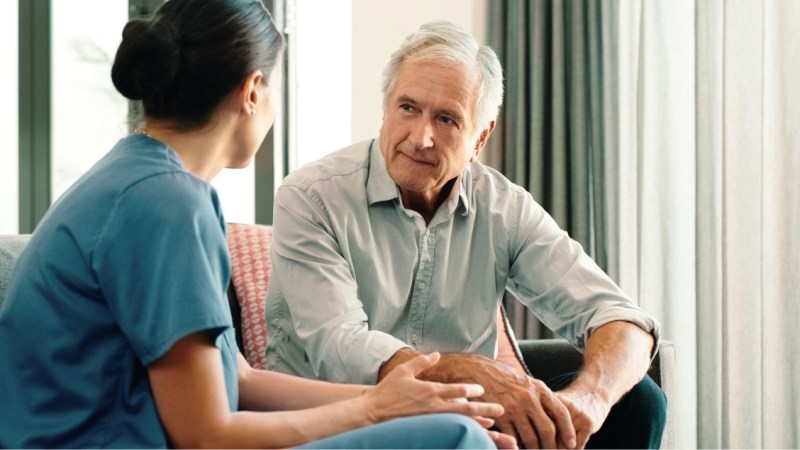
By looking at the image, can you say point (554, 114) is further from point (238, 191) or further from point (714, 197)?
point (238, 191)

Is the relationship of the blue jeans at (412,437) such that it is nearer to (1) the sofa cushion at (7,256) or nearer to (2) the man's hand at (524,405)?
(2) the man's hand at (524,405)

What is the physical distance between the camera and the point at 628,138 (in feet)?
8.52

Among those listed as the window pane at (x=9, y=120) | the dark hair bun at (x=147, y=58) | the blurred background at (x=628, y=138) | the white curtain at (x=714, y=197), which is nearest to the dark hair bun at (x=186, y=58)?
the dark hair bun at (x=147, y=58)

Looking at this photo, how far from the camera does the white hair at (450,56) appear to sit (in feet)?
4.81

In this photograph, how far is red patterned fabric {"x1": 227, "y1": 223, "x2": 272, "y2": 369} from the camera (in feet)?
5.63

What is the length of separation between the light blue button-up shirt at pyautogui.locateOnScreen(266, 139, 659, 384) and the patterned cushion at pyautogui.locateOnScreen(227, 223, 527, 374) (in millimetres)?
198

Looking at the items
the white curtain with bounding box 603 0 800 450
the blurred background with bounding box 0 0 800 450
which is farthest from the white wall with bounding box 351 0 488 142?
the white curtain with bounding box 603 0 800 450

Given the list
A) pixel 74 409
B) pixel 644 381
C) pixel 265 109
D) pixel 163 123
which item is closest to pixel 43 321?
pixel 74 409

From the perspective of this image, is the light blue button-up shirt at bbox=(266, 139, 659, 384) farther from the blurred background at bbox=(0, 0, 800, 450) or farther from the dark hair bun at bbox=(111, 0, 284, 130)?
the blurred background at bbox=(0, 0, 800, 450)

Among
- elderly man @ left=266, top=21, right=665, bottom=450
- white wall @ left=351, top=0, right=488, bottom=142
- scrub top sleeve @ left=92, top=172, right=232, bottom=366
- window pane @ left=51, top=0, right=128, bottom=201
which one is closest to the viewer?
scrub top sleeve @ left=92, top=172, right=232, bottom=366

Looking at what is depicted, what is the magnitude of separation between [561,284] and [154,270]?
1.01m

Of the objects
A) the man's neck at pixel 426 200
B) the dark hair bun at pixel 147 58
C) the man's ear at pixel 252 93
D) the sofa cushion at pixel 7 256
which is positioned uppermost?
the dark hair bun at pixel 147 58

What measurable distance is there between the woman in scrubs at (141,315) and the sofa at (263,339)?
3.02 ft

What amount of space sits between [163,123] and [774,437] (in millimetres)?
2179
